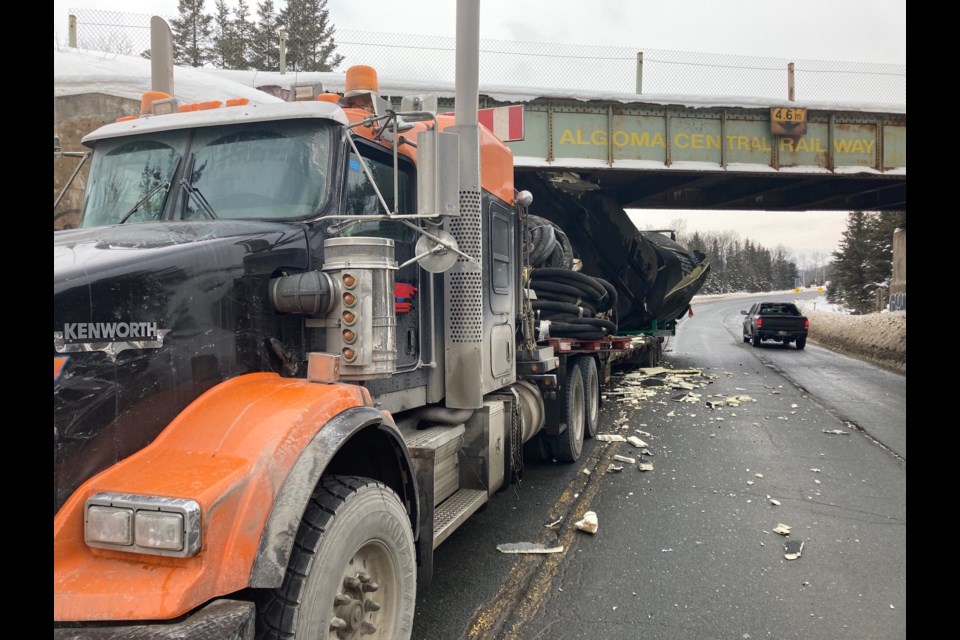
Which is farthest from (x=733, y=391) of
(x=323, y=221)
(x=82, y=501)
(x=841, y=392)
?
(x=82, y=501)

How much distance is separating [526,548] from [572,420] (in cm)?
270

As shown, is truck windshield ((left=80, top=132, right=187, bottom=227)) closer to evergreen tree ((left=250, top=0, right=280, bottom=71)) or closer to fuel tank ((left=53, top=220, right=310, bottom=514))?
fuel tank ((left=53, top=220, right=310, bottom=514))

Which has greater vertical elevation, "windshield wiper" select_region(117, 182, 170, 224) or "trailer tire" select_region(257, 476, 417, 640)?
"windshield wiper" select_region(117, 182, 170, 224)

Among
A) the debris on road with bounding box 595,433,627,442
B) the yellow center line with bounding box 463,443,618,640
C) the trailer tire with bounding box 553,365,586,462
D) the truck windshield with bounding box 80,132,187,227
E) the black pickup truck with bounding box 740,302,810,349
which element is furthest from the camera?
the black pickup truck with bounding box 740,302,810,349

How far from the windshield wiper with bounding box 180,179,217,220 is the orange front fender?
1070mm

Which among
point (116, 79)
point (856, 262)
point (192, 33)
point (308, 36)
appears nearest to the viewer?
point (116, 79)

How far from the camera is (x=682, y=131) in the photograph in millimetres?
14891

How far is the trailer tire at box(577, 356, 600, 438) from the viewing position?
8.26 meters

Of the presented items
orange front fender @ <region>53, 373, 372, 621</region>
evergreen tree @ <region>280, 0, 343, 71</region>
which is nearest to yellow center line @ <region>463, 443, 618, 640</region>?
orange front fender @ <region>53, 373, 372, 621</region>

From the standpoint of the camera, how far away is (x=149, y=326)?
236 cm

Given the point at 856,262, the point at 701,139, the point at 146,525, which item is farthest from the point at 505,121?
the point at 856,262

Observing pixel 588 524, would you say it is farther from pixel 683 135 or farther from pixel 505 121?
pixel 683 135
